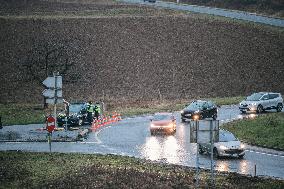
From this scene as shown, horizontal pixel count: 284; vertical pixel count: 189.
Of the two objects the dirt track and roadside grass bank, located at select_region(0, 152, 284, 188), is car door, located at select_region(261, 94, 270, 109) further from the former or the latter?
roadside grass bank, located at select_region(0, 152, 284, 188)

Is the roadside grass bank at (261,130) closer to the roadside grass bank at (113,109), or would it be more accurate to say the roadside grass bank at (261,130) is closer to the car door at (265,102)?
the car door at (265,102)

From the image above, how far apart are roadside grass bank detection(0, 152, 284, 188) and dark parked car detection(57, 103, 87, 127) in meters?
14.0

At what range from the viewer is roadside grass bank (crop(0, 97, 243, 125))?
4578 centimetres

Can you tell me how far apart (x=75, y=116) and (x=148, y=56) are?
95.2 ft

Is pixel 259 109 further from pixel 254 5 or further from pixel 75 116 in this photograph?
pixel 254 5

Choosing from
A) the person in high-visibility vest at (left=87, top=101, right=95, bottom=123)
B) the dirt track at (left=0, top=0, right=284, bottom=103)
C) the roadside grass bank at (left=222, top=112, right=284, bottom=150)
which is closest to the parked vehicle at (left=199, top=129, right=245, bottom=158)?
the roadside grass bank at (left=222, top=112, right=284, bottom=150)

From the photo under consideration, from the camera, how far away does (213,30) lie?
7700 cm

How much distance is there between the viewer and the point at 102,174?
2341 centimetres

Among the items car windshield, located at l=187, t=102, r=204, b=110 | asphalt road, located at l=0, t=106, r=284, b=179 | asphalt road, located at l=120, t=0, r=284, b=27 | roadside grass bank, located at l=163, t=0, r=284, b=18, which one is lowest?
asphalt road, located at l=0, t=106, r=284, b=179

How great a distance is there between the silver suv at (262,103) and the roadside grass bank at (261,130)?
463 cm

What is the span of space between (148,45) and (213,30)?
401 inches

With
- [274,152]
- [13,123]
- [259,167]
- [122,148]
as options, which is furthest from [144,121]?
[259,167]

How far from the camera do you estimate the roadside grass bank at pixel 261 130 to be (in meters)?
32.1

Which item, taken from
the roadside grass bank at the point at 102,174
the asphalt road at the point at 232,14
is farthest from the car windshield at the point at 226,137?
the asphalt road at the point at 232,14
